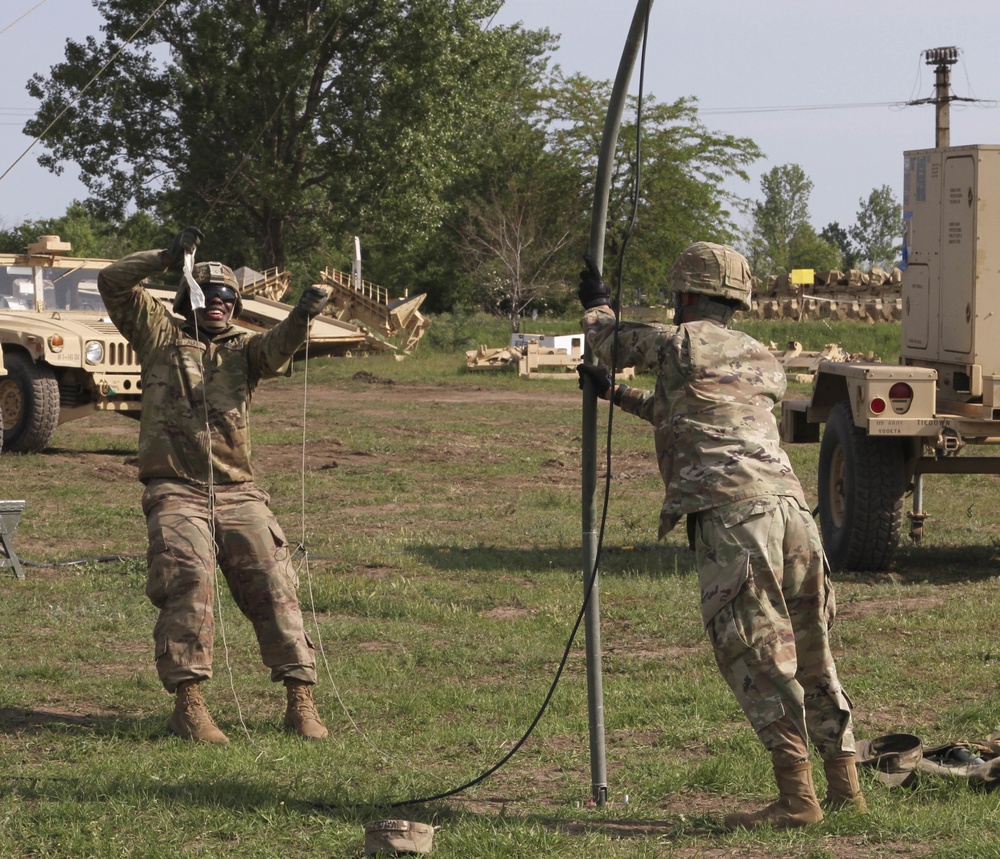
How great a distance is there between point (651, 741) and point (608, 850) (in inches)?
62.6

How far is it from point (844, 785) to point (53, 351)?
1340 cm

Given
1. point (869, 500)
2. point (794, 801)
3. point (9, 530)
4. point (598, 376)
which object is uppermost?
point (598, 376)

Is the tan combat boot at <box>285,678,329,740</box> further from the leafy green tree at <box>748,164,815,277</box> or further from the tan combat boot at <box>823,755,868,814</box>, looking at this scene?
the leafy green tree at <box>748,164,815,277</box>

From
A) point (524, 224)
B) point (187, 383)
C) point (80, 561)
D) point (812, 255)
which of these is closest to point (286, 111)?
point (524, 224)

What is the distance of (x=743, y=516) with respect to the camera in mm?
4934

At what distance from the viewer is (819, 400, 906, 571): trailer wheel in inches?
396

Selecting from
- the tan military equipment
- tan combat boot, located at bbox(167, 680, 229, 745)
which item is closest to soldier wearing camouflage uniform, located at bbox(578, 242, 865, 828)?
tan combat boot, located at bbox(167, 680, 229, 745)

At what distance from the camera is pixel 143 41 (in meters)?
34.2

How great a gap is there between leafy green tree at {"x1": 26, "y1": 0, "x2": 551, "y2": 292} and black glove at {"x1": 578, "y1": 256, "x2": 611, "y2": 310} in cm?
2907

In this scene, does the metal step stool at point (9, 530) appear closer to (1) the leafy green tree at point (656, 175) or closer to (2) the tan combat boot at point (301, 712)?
(2) the tan combat boot at point (301, 712)

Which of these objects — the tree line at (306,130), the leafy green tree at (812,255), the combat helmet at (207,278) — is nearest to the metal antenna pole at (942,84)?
the tree line at (306,130)

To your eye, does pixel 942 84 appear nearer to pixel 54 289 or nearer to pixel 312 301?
pixel 54 289

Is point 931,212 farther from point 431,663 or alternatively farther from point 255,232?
point 255,232

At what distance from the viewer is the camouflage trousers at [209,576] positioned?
633 cm
